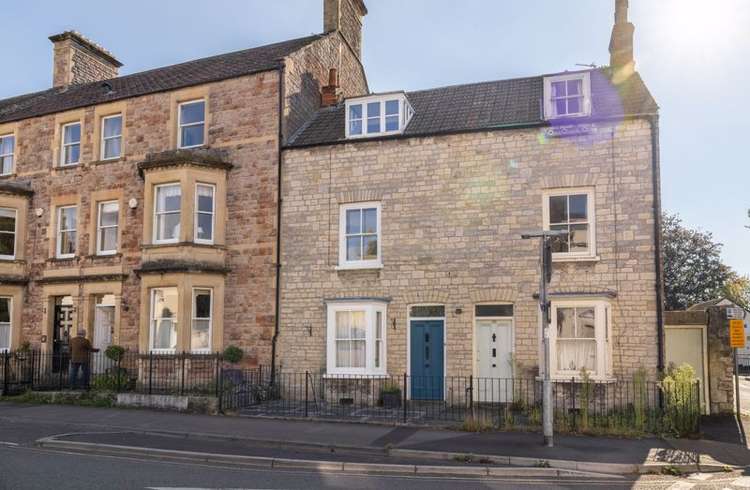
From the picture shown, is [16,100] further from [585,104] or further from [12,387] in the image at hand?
[585,104]

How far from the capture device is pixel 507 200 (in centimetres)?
1722

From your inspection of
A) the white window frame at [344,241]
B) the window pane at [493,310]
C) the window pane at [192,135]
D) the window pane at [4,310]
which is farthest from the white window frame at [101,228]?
the window pane at [493,310]

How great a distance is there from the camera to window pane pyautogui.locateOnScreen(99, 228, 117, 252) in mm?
21211

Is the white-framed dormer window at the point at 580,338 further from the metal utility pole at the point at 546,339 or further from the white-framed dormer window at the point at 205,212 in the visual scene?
the white-framed dormer window at the point at 205,212

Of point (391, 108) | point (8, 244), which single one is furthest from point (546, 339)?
point (8, 244)

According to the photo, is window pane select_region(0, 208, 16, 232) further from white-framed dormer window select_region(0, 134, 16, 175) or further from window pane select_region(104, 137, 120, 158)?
window pane select_region(104, 137, 120, 158)

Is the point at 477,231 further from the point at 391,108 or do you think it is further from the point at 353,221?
the point at 391,108

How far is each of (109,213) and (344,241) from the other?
840cm

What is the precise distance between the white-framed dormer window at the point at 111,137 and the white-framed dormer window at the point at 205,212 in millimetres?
4142

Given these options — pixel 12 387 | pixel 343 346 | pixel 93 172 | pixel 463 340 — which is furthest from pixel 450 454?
pixel 93 172

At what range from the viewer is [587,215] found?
1656 centimetres

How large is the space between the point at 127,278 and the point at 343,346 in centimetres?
751

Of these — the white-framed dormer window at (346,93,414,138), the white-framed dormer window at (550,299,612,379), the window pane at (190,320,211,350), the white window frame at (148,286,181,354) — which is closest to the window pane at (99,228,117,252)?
the white window frame at (148,286,181,354)

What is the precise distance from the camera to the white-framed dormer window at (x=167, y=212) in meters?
19.5
